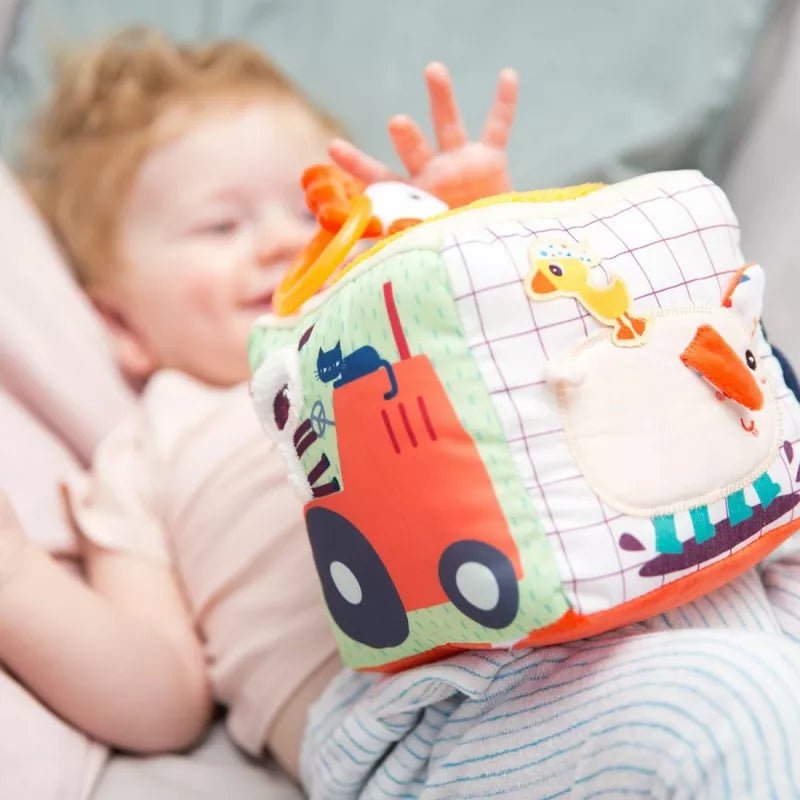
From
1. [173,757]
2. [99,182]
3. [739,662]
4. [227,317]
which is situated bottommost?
[173,757]

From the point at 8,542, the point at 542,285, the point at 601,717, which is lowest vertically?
the point at 601,717

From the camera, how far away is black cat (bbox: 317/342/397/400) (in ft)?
1.82

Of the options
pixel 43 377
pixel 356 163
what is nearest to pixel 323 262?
pixel 356 163

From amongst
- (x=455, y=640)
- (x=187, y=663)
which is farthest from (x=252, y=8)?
(x=455, y=640)

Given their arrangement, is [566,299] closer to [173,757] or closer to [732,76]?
[173,757]

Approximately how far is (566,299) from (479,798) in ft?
1.03

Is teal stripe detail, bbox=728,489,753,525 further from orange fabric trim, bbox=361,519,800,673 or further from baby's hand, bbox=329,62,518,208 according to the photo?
baby's hand, bbox=329,62,518,208

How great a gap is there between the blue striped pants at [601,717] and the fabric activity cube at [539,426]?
42mm

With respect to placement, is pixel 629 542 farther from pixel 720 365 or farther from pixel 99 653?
pixel 99 653

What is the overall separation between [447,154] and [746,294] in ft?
1.08

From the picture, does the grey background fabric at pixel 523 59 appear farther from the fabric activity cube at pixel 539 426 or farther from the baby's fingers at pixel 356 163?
the fabric activity cube at pixel 539 426

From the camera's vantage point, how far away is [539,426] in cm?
54

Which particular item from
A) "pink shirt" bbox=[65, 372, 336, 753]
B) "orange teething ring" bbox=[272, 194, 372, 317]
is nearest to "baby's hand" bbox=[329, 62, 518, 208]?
"orange teething ring" bbox=[272, 194, 372, 317]

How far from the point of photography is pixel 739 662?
532 millimetres
